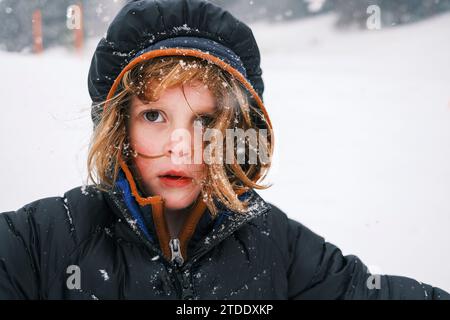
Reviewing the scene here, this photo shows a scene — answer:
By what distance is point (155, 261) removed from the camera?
1.30 meters

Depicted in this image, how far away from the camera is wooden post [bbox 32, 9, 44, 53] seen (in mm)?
6506

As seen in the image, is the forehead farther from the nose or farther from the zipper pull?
the zipper pull

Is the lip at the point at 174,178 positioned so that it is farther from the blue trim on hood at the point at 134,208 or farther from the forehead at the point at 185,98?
the forehead at the point at 185,98

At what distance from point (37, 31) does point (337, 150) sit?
5893 millimetres

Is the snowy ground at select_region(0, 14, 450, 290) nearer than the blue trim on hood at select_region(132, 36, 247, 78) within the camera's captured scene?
Result: No

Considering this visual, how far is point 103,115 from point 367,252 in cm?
209

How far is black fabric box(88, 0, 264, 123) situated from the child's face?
0.16 meters

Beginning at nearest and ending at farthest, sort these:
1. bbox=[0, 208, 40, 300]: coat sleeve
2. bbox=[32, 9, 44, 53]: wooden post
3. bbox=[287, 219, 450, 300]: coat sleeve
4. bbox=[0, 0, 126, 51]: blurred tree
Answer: bbox=[0, 208, 40, 300]: coat sleeve < bbox=[287, 219, 450, 300]: coat sleeve < bbox=[0, 0, 126, 51]: blurred tree < bbox=[32, 9, 44, 53]: wooden post

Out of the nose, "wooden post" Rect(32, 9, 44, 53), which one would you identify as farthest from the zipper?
"wooden post" Rect(32, 9, 44, 53)

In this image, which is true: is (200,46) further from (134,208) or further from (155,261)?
(155,261)

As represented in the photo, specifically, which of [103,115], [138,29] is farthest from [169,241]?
[138,29]

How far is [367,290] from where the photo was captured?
1.51 m

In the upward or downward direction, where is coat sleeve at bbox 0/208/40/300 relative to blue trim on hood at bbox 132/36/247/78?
downward

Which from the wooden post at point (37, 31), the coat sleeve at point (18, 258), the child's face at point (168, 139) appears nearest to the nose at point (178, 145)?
the child's face at point (168, 139)
